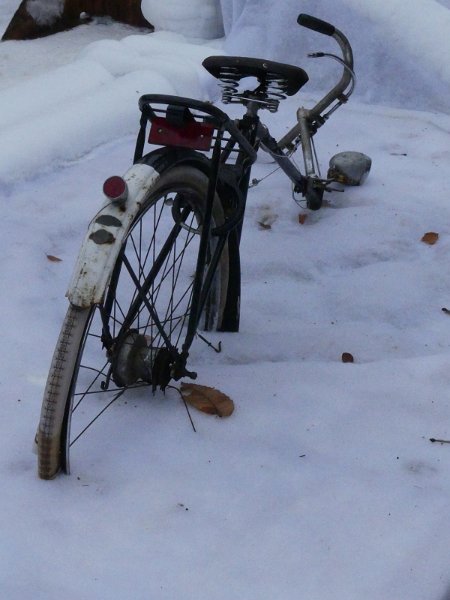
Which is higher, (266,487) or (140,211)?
(140,211)

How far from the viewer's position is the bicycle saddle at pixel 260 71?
106 inches

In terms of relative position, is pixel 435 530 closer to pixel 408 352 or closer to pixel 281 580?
pixel 281 580

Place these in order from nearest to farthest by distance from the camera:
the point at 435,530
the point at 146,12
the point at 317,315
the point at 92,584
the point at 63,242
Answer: the point at 92,584, the point at 435,530, the point at 317,315, the point at 63,242, the point at 146,12

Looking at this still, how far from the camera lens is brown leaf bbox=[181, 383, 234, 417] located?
→ 2.59 m

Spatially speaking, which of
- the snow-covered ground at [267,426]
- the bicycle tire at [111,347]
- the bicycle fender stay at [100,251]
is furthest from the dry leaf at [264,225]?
the bicycle fender stay at [100,251]

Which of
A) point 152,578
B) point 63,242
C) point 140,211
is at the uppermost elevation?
point 140,211

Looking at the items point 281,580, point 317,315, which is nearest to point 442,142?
point 317,315

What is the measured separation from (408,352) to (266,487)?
92 cm

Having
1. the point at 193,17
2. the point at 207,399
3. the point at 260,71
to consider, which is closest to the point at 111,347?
the point at 207,399

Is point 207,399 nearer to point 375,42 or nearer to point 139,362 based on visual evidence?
point 139,362

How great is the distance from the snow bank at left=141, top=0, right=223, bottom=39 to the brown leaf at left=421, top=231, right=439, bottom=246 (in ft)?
9.83

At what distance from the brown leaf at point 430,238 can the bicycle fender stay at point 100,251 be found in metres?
1.94

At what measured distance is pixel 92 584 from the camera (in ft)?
6.48

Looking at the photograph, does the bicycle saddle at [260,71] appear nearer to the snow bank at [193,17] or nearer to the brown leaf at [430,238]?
the brown leaf at [430,238]
